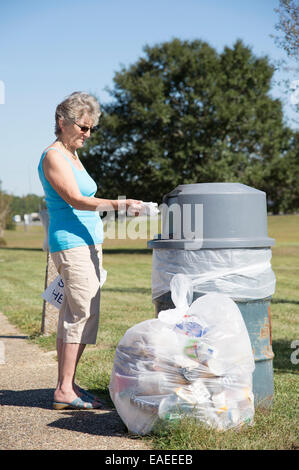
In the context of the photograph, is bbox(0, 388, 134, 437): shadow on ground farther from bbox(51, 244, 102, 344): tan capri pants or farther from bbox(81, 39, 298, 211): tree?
bbox(81, 39, 298, 211): tree

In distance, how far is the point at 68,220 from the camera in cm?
384

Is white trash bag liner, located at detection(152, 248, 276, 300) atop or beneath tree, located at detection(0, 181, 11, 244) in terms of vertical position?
beneath

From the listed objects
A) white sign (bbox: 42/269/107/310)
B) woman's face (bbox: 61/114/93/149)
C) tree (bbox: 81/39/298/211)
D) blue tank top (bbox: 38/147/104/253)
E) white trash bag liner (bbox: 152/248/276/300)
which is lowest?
white sign (bbox: 42/269/107/310)

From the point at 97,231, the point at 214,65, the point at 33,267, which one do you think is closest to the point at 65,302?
the point at 97,231

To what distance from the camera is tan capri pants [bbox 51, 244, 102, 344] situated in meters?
3.80

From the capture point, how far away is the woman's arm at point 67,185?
364 cm

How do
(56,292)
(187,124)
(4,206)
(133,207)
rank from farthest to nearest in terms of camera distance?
(4,206) → (187,124) → (56,292) → (133,207)

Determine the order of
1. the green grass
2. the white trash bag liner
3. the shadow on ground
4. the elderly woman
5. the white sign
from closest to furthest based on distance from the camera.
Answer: the green grass
the shadow on ground
the white trash bag liner
the elderly woman
the white sign

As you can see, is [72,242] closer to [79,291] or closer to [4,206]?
[79,291]

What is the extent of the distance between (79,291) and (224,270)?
3.01ft

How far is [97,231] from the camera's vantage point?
3.96m

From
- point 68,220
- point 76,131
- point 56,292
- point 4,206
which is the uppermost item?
point 4,206

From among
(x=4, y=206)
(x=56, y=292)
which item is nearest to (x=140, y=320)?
(x=56, y=292)

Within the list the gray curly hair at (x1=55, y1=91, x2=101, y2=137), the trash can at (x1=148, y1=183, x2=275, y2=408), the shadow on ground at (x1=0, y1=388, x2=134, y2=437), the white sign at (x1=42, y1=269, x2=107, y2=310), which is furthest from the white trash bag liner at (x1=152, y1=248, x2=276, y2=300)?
the gray curly hair at (x1=55, y1=91, x2=101, y2=137)
